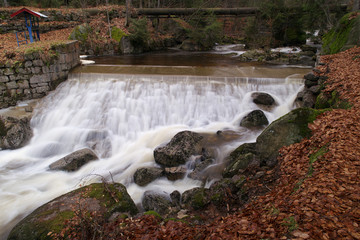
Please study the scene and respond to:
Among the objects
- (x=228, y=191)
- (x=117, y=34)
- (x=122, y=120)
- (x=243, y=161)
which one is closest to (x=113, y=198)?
(x=228, y=191)

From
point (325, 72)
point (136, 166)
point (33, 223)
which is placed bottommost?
point (136, 166)

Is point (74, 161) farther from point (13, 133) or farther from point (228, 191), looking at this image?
point (228, 191)

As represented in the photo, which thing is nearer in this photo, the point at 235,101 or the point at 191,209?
the point at 191,209

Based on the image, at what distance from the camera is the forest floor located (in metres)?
3.01

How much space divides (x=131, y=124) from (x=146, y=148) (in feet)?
5.52

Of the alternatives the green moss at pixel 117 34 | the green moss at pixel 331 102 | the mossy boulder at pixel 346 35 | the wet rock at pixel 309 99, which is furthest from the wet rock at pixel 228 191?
the green moss at pixel 117 34

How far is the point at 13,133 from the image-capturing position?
9.05m

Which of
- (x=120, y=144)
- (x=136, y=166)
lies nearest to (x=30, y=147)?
(x=120, y=144)

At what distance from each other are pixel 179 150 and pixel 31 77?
27.0 feet

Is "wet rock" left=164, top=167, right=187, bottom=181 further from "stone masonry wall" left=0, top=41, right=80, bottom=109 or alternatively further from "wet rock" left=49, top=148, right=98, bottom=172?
"stone masonry wall" left=0, top=41, right=80, bottom=109

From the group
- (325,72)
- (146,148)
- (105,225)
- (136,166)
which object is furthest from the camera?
(325,72)

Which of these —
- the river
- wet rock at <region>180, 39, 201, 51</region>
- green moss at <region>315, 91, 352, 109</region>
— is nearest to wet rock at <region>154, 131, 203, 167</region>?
the river

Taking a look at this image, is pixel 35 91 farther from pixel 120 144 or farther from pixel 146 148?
pixel 146 148

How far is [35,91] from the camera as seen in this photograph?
36.5 feet
